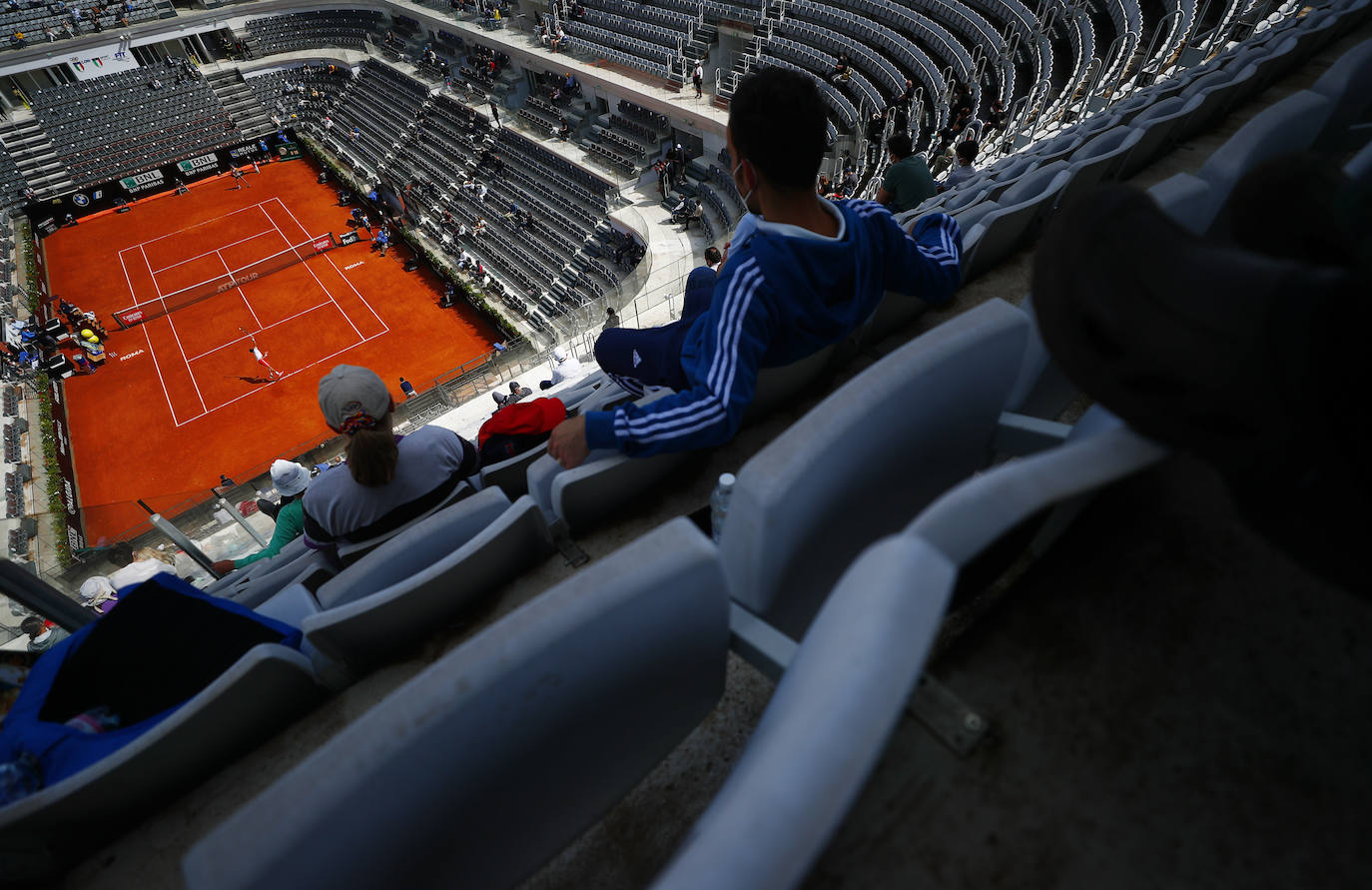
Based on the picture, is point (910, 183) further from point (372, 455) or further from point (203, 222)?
point (203, 222)

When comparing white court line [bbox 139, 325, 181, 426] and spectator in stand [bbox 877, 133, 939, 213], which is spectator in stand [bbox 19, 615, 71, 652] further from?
white court line [bbox 139, 325, 181, 426]

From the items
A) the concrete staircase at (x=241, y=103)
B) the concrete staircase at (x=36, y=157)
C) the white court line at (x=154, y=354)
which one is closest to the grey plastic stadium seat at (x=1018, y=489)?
the white court line at (x=154, y=354)

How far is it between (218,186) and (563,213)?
697 inches

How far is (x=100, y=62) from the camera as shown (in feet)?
87.6

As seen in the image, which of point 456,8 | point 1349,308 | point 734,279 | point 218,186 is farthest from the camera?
point 456,8

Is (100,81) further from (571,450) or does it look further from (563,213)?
(571,450)

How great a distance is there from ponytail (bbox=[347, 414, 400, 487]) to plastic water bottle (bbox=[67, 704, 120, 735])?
977 millimetres

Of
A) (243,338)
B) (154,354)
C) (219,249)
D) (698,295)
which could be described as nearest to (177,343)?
(154,354)

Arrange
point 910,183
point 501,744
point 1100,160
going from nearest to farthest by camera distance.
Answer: point 501,744 < point 1100,160 < point 910,183

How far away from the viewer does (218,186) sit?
2544cm

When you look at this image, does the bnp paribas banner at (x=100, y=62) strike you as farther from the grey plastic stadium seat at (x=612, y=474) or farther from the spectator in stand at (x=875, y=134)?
the grey plastic stadium seat at (x=612, y=474)

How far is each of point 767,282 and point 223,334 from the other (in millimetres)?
22198

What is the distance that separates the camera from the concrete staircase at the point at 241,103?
27.5 meters

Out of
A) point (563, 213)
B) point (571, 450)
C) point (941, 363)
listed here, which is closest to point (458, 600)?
point (571, 450)
